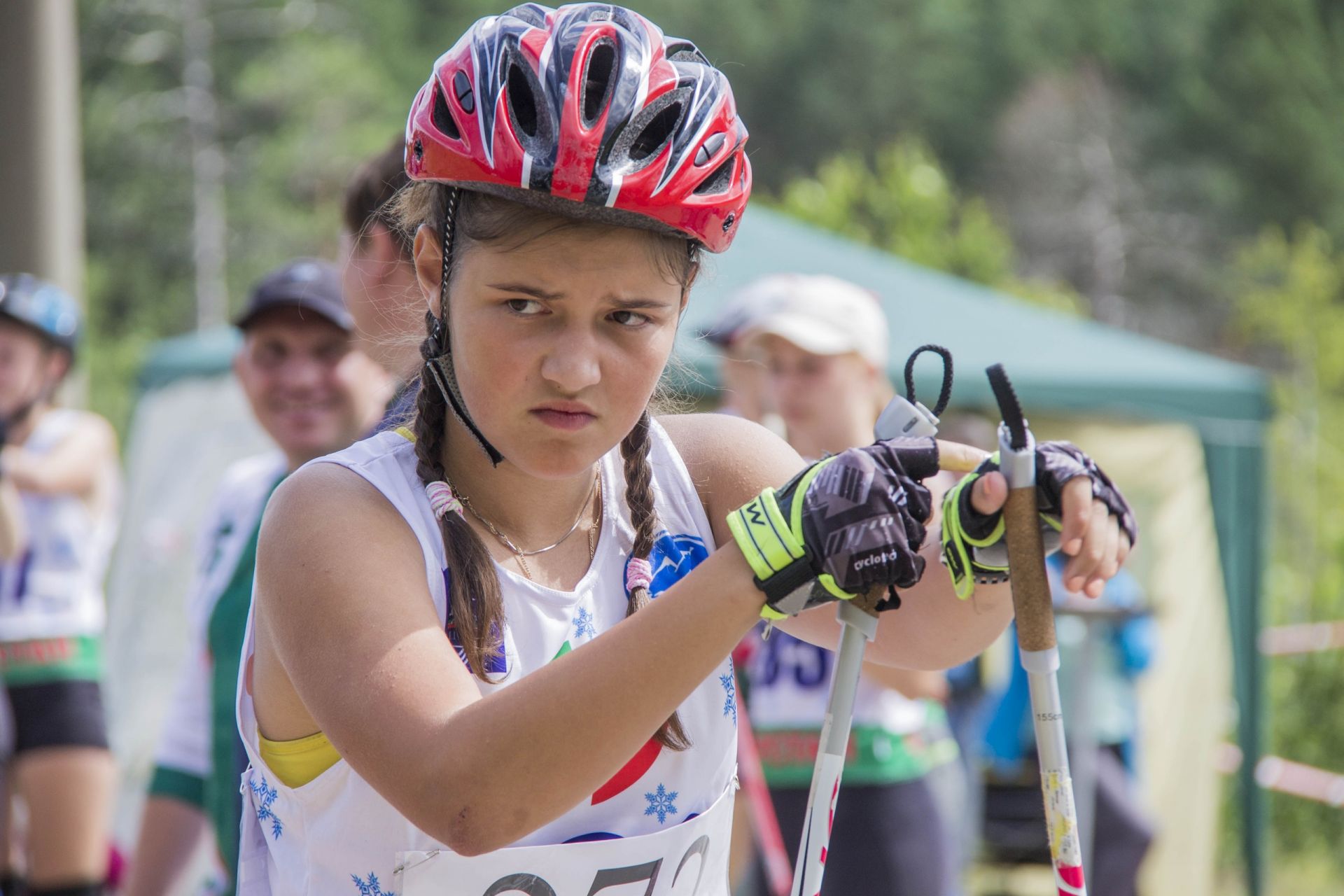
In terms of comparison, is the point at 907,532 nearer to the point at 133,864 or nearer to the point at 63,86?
the point at 133,864

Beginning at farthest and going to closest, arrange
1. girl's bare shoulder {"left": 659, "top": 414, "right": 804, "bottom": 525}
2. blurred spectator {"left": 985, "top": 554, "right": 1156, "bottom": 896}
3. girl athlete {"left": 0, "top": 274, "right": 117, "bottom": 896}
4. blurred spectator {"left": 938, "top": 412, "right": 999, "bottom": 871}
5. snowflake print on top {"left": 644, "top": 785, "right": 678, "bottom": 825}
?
1. blurred spectator {"left": 938, "top": 412, "right": 999, "bottom": 871}
2. blurred spectator {"left": 985, "top": 554, "right": 1156, "bottom": 896}
3. girl athlete {"left": 0, "top": 274, "right": 117, "bottom": 896}
4. girl's bare shoulder {"left": 659, "top": 414, "right": 804, "bottom": 525}
5. snowflake print on top {"left": 644, "top": 785, "right": 678, "bottom": 825}

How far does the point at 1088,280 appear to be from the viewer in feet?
141

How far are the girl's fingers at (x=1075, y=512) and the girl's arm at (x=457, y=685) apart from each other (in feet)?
1.20

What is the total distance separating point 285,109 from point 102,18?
4204 mm

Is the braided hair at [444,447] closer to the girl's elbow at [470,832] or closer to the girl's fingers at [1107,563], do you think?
the girl's elbow at [470,832]

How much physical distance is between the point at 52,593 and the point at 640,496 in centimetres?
427

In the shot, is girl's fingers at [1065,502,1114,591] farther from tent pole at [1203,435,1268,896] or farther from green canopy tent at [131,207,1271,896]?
tent pole at [1203,435,1268,896]

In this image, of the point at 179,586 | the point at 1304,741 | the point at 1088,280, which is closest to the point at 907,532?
the point at 179,586

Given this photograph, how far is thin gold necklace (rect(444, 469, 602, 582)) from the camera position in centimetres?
193

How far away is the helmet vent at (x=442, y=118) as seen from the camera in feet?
6.08

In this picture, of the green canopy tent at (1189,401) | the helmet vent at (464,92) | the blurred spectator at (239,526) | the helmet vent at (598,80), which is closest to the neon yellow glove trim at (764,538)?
the helmet vent at (598,80)

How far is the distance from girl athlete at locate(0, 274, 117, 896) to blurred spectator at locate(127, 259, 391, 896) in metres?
2.17

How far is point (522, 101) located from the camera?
1834mm

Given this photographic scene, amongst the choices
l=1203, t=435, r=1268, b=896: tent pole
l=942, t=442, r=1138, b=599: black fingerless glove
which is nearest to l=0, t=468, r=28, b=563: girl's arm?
l=942, t=442, r=1138, b=599: black fingerless glove
